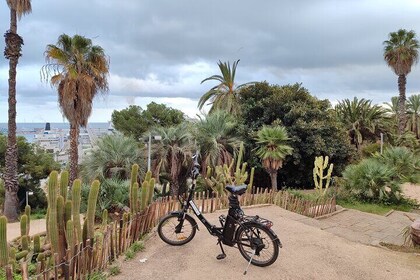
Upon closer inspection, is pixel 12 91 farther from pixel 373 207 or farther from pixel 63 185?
pixel 373 207

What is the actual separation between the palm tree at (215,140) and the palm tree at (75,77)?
456 centimetres

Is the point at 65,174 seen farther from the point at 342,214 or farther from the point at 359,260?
the point at 342,214

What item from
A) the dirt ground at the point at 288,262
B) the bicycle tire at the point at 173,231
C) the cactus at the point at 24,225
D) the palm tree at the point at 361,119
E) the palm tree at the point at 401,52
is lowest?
the dirt ground at the point at 288,262

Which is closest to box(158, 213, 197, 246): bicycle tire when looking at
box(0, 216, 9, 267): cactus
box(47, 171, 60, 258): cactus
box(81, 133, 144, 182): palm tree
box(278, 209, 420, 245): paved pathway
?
box(47, 171, 60, 258): cactus

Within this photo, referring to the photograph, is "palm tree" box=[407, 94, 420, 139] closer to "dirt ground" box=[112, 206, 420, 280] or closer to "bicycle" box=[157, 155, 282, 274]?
"dirt ground" box=[112, 206, 420, 280]

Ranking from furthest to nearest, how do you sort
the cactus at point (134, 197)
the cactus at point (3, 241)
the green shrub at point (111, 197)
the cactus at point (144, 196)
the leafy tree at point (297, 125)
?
the leafy tree at point (297, 125), the green shrub at point (111, 197), the cactus at point (144, 196), the cactus at point (134, 197), the cactus at point (3, 241)

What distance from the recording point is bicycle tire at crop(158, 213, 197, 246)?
212 inches

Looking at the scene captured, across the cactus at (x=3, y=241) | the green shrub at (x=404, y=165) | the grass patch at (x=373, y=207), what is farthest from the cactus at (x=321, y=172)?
the cactus at (x=3, y=241)

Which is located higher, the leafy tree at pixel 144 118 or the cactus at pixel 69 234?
the leafy tree at pixel 144 118

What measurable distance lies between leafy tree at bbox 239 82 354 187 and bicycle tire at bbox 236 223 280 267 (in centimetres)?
968

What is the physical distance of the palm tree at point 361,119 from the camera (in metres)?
22.0

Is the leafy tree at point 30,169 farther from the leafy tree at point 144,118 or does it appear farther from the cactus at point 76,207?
the cactus at point 76,207

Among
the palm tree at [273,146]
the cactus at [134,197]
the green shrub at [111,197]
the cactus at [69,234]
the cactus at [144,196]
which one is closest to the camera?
the cactus at [69,234]

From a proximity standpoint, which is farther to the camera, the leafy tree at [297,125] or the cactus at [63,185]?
the leafy tree at [297,125]
